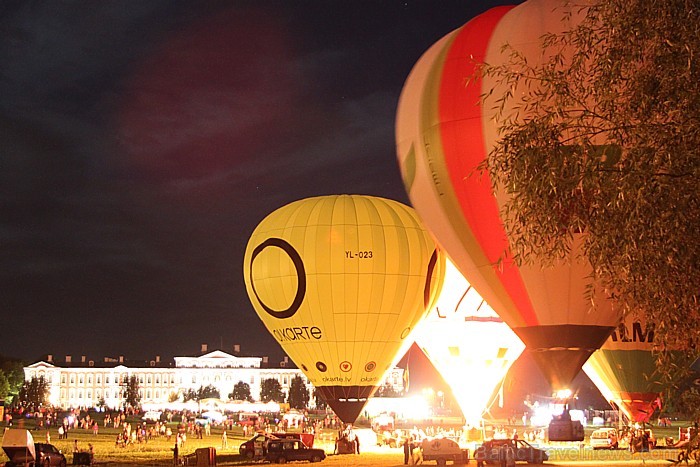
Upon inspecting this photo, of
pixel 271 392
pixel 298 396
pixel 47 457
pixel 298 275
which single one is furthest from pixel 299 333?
pixel 271 392

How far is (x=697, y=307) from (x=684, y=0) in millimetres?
3213

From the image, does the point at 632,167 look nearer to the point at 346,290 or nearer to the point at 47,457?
the point at 47,457

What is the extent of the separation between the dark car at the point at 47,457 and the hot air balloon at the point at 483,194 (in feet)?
37.4

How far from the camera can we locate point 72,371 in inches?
6437

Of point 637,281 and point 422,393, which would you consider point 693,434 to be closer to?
point 637,281

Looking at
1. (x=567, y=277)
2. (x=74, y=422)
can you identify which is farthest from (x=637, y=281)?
(x=74, y=422)

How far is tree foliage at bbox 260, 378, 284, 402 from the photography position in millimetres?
137750

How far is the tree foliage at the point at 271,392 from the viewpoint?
137750mm

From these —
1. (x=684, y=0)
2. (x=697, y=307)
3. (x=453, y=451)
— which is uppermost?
(x=684, y=0)

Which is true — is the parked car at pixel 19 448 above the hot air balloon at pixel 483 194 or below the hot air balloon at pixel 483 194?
below

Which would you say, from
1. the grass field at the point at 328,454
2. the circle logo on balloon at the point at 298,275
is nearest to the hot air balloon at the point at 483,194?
the grass field at the point at 328,454

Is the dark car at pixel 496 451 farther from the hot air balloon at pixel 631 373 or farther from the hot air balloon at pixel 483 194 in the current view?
the hot air balloon at pixel 631 373

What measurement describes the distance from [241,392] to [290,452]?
115 meters

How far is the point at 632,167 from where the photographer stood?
9391 millimetres
